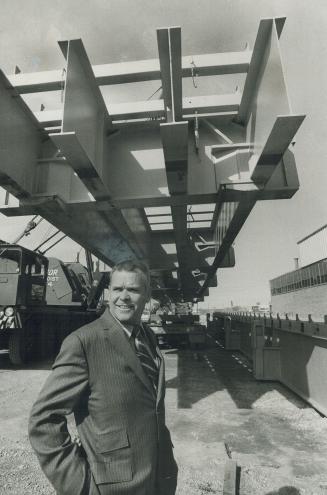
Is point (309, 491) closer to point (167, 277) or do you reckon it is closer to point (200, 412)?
point (200, 412)

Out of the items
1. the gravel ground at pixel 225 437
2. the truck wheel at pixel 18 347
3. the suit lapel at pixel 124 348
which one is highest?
the suit lapel at pixel 124 348

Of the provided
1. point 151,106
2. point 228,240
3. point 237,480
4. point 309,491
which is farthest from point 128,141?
point 309,491

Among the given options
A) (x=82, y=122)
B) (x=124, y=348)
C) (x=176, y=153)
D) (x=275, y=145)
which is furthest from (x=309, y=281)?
(x=124, y=348)

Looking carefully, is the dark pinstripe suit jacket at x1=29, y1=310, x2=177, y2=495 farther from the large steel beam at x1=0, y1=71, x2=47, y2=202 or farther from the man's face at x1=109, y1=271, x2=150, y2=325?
the large steel beam at x1=0, y1=71, x2=47, y2=202

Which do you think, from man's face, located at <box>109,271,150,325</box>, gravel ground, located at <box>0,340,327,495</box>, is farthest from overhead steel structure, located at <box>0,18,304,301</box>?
gravel ground, located at <box>0,340,327,495</box>

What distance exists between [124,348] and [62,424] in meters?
0.43

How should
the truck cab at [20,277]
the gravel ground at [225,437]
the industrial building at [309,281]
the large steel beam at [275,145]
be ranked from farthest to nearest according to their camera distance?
the industrial building at [309,281]
the truck cab at [20,277]
the gravel ground at [225,437]
the large steel beam at [275,145]

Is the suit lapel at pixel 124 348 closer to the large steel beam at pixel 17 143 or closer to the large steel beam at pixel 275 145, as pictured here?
the large steel beam at pixel 275 145

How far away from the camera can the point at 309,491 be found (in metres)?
3.23

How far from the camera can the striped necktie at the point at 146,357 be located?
72.0 inches

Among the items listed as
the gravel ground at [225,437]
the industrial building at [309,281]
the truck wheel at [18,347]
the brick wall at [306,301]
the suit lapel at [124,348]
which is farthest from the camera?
the industrial building at [309,281]

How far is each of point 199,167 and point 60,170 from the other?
1927mm

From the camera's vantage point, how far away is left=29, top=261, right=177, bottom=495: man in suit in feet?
4.67

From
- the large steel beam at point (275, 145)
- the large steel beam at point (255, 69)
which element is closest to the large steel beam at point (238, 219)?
the large steel beam at point (275, 145)
